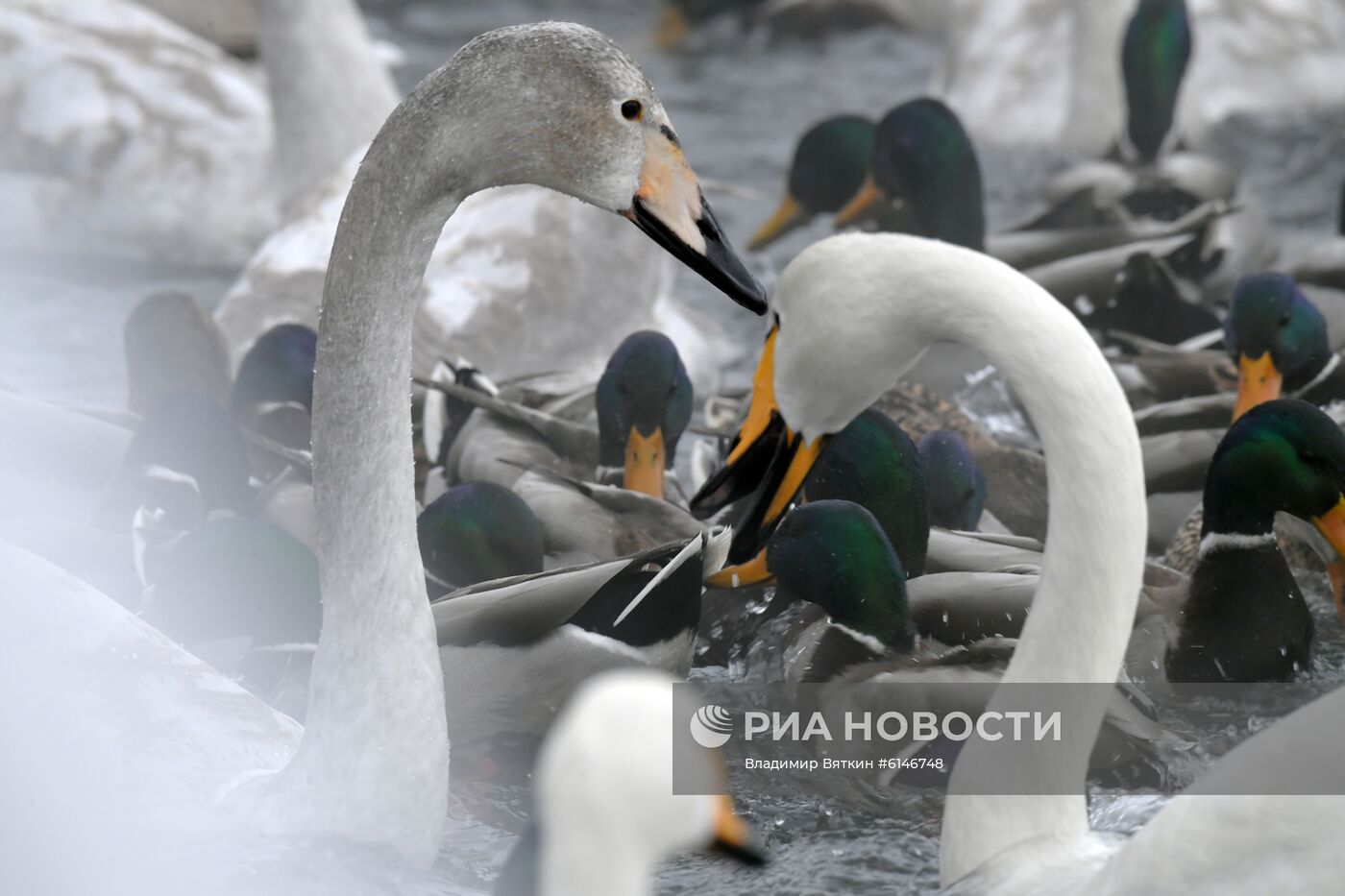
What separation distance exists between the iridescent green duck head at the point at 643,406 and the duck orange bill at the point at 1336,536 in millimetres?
1466

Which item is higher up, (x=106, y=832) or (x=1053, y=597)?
(x=1053, y=597)

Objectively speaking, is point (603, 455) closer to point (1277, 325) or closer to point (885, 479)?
point (885, 479)

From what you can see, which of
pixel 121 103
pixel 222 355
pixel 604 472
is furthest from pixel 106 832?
pixel 121 103

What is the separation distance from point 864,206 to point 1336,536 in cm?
248

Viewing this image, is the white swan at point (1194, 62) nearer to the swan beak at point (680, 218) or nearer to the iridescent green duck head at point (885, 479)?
the iridescent green duck head at point (885, 479)

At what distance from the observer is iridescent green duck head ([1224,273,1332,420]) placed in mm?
5078

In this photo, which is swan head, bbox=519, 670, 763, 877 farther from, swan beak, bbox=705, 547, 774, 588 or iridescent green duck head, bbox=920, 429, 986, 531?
iridescent green duck head, bbox=920, 429, 986, 531

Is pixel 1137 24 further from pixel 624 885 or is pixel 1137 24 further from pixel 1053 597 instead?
pixel 624 885

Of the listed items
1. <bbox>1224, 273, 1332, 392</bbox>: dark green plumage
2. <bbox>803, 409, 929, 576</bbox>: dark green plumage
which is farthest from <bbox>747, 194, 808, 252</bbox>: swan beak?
<bbox>803, 409, 929, 576</bbox>: dark green plumage

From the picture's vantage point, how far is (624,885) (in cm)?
Result: 214

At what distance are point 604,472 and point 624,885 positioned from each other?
282cm

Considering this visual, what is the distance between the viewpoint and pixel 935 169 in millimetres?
6211

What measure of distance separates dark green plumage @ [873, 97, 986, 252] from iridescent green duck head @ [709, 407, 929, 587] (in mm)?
1950

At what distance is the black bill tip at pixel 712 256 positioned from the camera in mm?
3061
